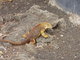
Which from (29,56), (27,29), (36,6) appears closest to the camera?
(29,56)

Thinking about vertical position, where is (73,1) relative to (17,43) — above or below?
above

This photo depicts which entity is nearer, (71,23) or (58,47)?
(58,47)

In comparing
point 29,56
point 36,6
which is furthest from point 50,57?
point 36,6

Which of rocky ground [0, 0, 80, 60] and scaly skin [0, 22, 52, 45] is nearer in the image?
rocky ground [0, 0, 80, 60]

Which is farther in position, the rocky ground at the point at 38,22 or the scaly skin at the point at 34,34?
the scaly skin at the point at 34,34

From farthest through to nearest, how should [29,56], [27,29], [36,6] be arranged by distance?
[36,6] → [27,29] → [29,56]

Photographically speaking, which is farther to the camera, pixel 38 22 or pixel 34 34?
pixel 38 22

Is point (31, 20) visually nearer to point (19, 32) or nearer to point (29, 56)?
point (19, 32)
